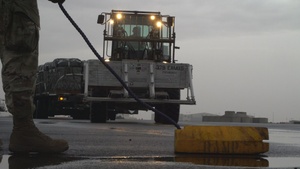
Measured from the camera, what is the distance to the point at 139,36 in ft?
53.5

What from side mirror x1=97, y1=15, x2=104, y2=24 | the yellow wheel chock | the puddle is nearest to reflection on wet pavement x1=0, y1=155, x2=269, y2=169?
the puddle

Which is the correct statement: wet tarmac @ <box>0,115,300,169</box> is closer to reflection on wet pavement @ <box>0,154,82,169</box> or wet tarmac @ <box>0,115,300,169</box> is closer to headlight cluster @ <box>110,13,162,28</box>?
reflection on wet pavement @ <box>0,154,82,169</box>

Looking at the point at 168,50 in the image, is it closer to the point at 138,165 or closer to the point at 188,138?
the point at 188,138

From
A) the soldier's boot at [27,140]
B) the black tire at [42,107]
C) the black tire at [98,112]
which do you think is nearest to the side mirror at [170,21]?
the black tire at [98,112]

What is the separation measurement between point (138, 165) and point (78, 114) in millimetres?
20115

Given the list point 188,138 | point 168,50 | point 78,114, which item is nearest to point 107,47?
point 168,50

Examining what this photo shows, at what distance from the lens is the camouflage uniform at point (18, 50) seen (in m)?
4.06

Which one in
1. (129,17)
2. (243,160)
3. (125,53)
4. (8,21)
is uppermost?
(129,17)

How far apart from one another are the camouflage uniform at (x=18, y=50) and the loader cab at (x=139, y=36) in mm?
11645

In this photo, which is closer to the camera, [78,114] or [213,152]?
[213,152]

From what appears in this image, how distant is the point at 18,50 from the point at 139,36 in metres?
12.3

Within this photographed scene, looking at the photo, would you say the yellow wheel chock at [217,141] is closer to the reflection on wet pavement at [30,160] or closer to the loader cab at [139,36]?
the reflection on wet pavement at [30,160]

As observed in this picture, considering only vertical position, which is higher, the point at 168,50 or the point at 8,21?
the point at 168,50

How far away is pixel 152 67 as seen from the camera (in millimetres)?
14453
